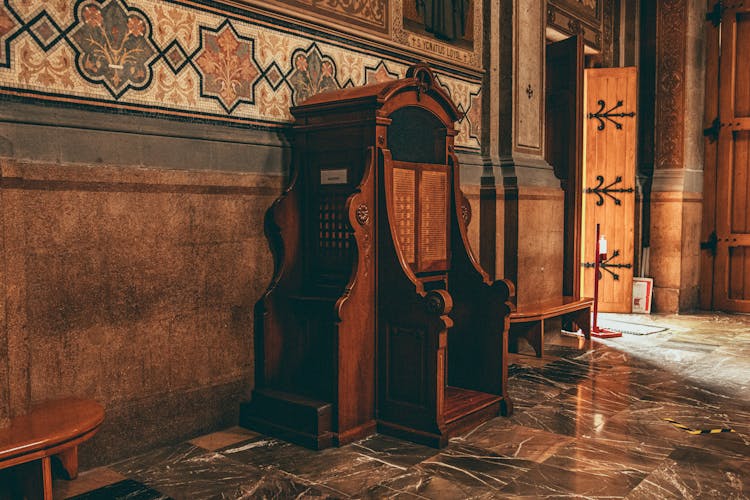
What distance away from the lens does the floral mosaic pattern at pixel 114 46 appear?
2967 millimetres

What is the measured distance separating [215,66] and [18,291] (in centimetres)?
151

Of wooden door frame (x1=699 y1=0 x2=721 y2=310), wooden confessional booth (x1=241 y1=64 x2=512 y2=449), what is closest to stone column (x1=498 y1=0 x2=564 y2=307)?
wooden confessional booth (x1=241 y1=64 x2=512 y2=449)

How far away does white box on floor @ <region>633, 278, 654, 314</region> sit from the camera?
24.3 ft

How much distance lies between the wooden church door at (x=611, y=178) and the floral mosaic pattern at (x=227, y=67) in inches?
181

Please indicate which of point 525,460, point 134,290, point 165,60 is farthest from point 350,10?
point 525,460

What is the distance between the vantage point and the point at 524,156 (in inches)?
223

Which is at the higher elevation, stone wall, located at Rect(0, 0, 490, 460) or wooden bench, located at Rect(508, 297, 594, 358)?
stone wall, located at Rect(0, 0, 490, 460)

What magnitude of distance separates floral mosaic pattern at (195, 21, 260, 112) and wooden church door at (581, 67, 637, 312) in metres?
4.59

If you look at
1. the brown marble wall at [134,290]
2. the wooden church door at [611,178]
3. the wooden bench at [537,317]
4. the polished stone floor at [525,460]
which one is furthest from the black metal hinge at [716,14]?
the brown marble wall at [134,290]

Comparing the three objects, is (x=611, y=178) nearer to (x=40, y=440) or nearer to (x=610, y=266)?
(x=610, y=266)

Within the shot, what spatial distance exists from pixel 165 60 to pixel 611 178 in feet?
17.1

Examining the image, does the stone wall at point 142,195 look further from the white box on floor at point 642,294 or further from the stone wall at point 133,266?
the white box on floor at point 642,294

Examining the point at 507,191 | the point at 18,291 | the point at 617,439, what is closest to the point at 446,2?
the point at 507,191

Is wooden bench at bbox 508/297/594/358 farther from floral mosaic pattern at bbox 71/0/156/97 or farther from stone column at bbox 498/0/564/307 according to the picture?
floral mosaic pattern at bbox 71/0/156/97
